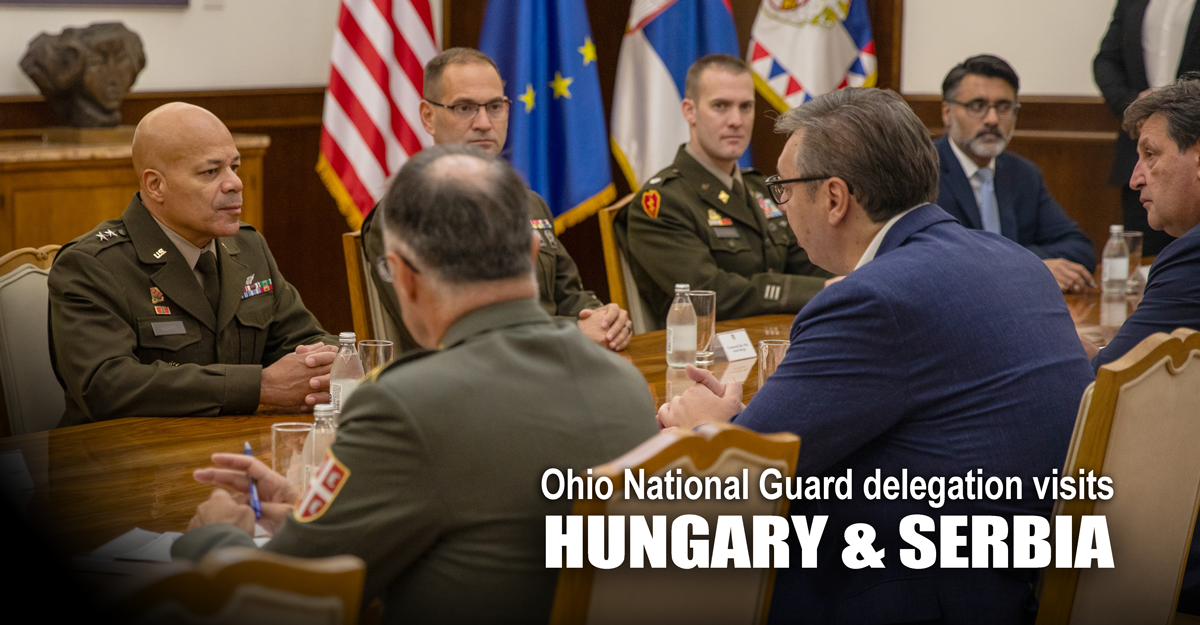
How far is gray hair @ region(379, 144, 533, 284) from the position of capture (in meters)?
1.33

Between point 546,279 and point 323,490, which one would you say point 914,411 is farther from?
point 546,279

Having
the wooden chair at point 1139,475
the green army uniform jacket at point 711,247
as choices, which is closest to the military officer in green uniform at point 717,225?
the green army uniform jacket at point 711,247

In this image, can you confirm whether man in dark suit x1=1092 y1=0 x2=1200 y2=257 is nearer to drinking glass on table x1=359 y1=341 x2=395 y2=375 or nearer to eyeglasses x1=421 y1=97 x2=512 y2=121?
eyeglasses x1=421 y1=97 x2=512 y2=121

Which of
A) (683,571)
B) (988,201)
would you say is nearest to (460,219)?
(683,571)

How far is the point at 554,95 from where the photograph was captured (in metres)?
4.91

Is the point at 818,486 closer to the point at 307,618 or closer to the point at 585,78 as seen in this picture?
the point at 307,618

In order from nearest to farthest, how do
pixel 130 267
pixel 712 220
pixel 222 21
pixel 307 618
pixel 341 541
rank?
pixel 307 618
pixel 341 541
pixel 130 267
pixel 712 220
pixel 222 21

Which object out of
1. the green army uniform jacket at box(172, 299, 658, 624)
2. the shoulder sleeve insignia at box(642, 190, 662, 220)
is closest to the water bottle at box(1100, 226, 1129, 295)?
the shoulder sleeve insignia at box(642, 190, 662, 220)

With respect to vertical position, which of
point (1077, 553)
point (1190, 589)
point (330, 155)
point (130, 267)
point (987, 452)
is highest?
point (330, 155)

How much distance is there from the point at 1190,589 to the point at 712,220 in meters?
1.97

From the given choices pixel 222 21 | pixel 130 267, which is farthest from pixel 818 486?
pixel 222 21

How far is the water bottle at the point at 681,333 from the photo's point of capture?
8.84 ft

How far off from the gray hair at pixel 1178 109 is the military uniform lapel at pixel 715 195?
1.40 metres

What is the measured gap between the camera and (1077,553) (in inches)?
67.6
